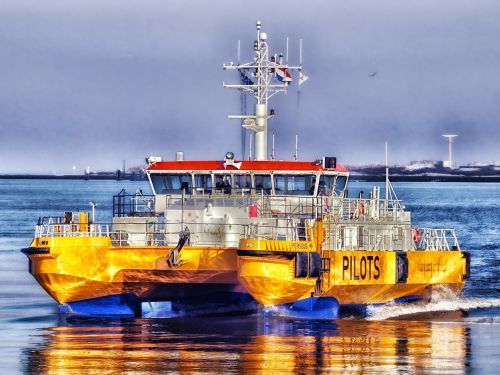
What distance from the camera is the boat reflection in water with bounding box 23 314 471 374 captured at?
2783 cm

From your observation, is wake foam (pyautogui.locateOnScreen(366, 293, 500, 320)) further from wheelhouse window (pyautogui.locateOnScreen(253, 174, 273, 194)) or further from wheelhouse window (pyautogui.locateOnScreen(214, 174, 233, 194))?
wheelhouse window (pyautogui.locateOnScreen(214, 174, 233, 194))

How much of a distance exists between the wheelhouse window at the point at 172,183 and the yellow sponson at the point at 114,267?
3.47 m

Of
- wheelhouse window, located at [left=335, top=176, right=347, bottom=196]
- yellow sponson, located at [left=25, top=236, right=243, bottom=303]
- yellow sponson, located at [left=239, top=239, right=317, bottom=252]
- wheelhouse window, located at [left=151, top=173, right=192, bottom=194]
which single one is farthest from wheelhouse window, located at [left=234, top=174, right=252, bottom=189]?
A: yellow sponson, located at [left=239, top=239, right=317, bottom=252]

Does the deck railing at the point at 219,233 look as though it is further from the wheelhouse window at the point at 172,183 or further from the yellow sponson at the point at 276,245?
the wheelhouse window at the point at 172,183

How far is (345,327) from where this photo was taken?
113 feet

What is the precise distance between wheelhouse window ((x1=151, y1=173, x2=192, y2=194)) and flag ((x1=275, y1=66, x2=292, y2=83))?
360 centimetres

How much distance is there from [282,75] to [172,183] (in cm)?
405

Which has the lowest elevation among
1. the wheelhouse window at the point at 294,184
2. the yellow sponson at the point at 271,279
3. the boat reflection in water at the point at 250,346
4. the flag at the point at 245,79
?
the boat reflection in water at the point at 250,346

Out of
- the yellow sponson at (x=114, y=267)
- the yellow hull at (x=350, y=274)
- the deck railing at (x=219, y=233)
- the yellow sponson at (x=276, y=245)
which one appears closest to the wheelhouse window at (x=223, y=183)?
the deck railing at (x=219, y=233)

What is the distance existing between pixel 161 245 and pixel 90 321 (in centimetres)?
281

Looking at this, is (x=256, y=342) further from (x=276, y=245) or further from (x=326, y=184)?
(x=326, y=184)

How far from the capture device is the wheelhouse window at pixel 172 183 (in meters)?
38.2

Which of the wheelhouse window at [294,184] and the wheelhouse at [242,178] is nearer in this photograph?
the wheelhouse at [242,178]

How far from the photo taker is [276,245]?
33.4 meters
